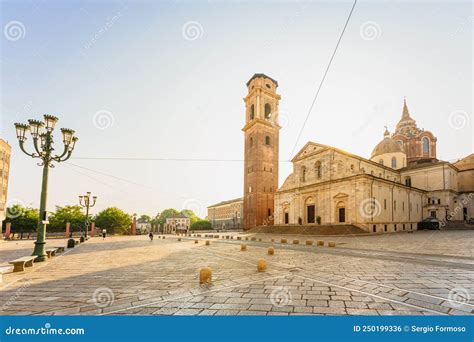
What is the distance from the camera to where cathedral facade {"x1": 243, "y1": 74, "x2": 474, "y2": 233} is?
29500mm

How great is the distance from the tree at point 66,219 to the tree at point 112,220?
291cm

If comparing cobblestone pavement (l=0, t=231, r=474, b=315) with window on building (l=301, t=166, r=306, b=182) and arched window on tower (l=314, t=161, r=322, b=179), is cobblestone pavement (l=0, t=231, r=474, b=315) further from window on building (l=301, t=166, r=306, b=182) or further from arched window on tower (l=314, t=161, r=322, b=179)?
window on building (l=301, t=166, r=306, b=182)

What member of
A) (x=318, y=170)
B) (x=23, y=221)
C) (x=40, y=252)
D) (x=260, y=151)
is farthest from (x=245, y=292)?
(x=23, y=221)

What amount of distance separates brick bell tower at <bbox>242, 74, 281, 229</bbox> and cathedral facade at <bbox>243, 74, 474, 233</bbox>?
0.51 ft

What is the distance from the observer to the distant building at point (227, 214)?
71250mm

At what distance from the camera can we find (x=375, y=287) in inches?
204

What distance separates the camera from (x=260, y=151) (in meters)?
43.5

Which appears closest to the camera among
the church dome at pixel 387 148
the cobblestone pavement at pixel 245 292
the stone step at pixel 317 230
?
the cobblestone pavement at pixel 245 292

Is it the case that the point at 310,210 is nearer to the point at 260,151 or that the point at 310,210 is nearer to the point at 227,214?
the point at 260,151

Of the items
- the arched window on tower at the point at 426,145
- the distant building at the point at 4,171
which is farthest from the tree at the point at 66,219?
the arched window on tower at the point at 426,145

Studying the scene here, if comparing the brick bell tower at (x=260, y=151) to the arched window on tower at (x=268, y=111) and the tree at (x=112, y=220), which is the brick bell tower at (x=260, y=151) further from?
the tree at (x=112, y=220)

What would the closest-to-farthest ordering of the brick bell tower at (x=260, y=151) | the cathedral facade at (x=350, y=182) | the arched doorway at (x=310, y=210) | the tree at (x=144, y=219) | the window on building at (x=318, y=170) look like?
the cathedral facade at (x=350, y=182)
the arched doorway at (x=310, y=210)
the window on building at (x=318, y=170)
the brick bell tower at (x=260, y=151)
the tree at (x=144, y=219)

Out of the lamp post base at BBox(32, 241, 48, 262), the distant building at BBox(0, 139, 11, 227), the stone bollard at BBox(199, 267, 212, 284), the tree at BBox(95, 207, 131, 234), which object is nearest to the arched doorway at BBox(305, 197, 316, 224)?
the stone bollard at BBox(199, 267, 212, 284)

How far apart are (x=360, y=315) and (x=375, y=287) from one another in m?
1.85
